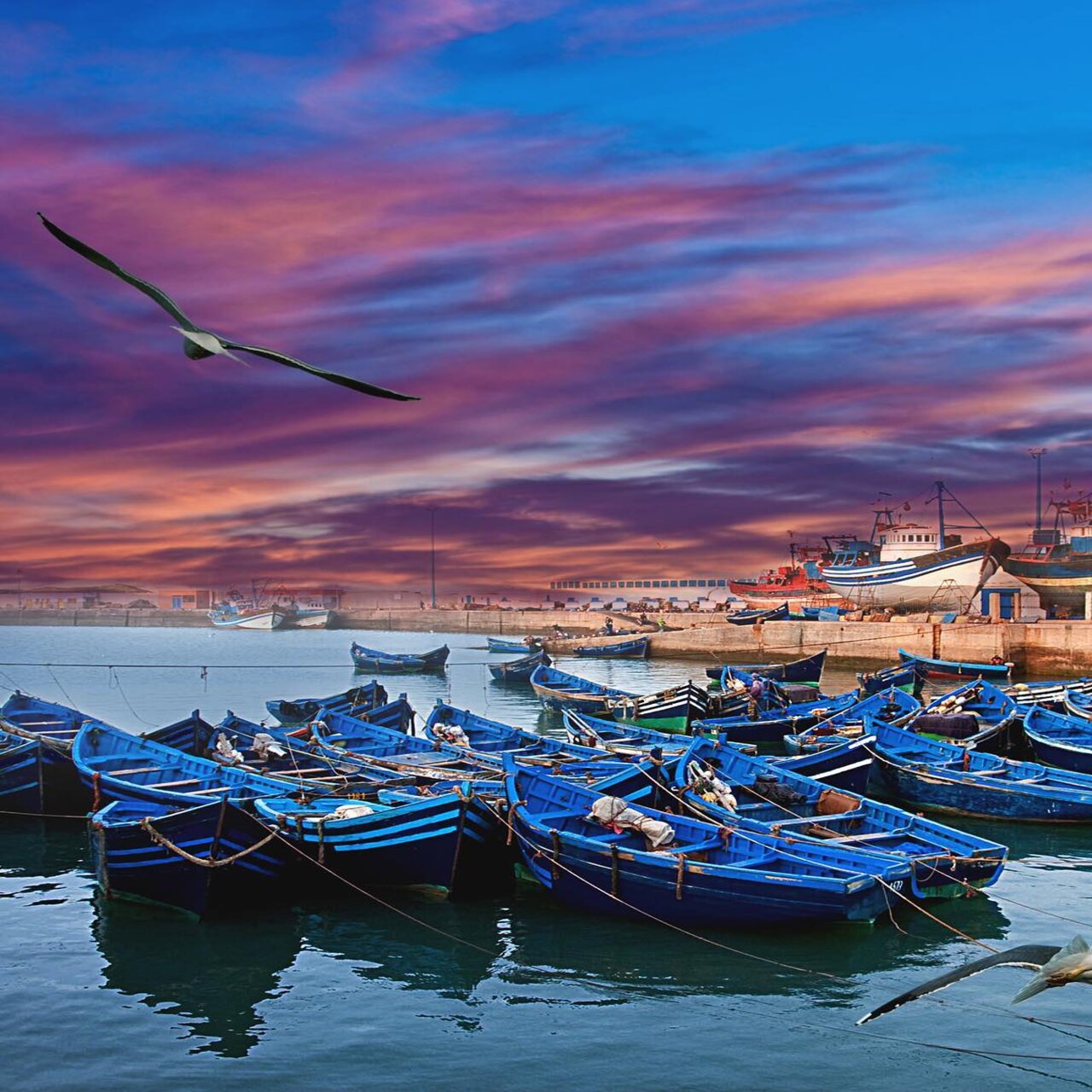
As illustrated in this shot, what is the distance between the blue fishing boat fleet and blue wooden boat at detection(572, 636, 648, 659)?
55030 millimetres

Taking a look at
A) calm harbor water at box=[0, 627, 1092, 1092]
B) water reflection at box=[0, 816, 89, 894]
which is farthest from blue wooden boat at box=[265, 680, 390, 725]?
Answer: calm harbor water at box=[0, 627, 1092, 1092]

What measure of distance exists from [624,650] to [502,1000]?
7187 centimetres

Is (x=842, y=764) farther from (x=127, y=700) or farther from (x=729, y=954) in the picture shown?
(x=127, y=700)

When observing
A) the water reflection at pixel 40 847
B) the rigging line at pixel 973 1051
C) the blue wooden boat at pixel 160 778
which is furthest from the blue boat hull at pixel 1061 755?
the water reflection at pixel 40 847

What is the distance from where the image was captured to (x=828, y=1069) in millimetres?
12508

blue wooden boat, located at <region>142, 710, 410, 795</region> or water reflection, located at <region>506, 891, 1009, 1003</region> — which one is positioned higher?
blue wooden boat, located at <region>142, 710, 410, 795</region>

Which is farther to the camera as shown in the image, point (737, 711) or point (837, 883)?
point (737, 711)

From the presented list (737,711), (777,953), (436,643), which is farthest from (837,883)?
(436,643)

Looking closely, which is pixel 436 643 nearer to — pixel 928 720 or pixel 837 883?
pixel 928 720

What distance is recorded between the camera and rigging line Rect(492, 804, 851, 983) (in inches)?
599

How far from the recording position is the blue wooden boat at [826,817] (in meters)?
17.3

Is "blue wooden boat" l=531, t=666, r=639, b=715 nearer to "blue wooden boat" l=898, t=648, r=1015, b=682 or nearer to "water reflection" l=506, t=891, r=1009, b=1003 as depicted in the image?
"blue wooden boat" l=898, t=648, r=1015, b=682

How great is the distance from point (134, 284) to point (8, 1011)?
12.5m

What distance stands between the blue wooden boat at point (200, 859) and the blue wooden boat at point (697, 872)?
396 cm
